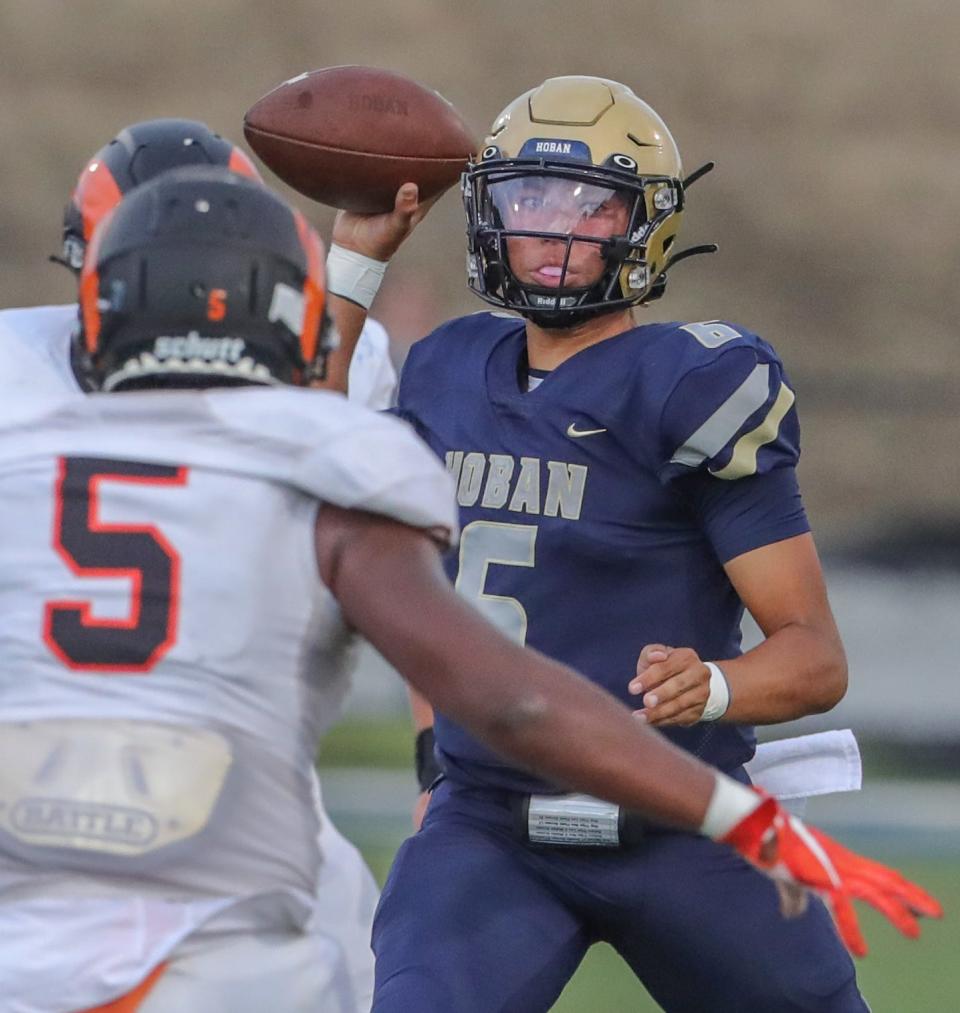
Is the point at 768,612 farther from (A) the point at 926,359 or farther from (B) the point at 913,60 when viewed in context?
(B) the point at 913,60

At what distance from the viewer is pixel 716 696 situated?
2.58m

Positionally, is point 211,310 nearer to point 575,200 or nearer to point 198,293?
point 198,293

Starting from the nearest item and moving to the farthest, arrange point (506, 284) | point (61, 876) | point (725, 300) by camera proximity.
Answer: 1. point (61, 876)
2. point (506, 284)
3. point (725, 300)

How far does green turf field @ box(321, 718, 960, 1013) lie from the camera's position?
4578 mm

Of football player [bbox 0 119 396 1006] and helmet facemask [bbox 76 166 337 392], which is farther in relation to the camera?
football player [bbox 0 119 396 1006]

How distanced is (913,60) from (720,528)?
11.3 m

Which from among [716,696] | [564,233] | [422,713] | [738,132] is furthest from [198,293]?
[738,132]

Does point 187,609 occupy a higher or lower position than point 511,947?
higher

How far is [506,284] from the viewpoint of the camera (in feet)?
9.87

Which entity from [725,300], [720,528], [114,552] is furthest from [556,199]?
[725,300]

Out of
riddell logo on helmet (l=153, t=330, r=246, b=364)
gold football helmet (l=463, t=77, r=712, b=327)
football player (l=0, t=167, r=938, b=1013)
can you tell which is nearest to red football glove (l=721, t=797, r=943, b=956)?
football player (l=0, t=167, r=938, b=1013)

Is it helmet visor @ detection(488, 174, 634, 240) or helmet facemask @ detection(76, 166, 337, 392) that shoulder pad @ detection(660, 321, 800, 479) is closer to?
helmet visor @ detection(488, 174, 634, 240)

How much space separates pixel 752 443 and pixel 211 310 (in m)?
1.02

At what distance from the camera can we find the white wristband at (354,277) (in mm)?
3242
